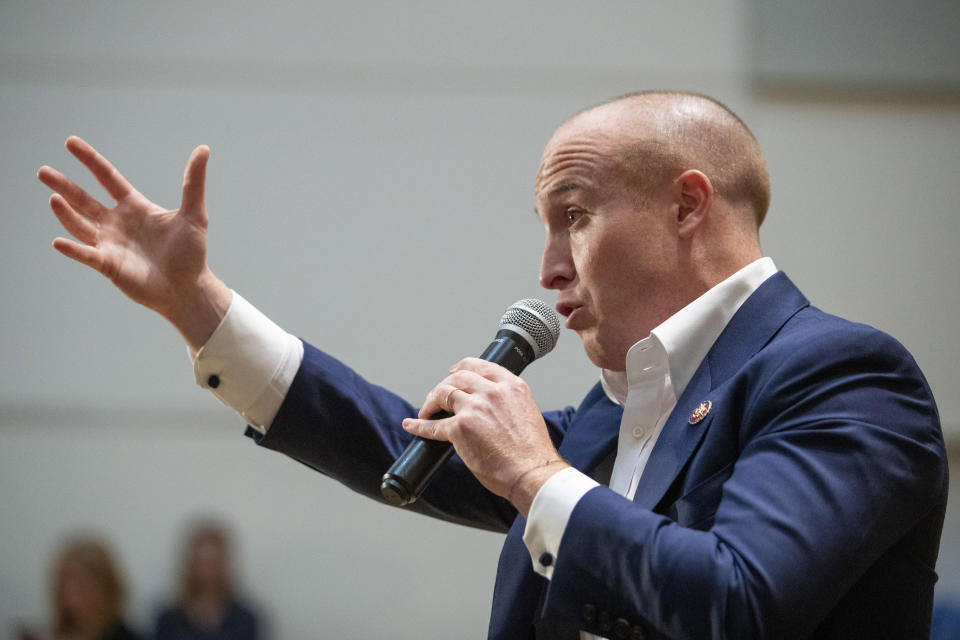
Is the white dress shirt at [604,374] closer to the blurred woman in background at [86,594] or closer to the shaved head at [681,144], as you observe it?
the shaved head at [681,144]

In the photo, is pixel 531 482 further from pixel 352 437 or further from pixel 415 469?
pixel 352 437

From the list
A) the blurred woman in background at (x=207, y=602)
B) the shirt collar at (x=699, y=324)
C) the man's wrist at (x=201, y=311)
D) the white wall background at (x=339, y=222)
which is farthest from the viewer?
the white wall background at (x=339, y=222)

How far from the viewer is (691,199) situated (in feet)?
4.75

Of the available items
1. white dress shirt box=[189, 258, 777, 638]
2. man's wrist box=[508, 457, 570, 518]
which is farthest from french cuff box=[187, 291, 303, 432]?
man's wrist box=[508, 457, 570, 518]

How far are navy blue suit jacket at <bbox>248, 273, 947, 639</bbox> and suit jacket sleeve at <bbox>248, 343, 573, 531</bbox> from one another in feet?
1.06

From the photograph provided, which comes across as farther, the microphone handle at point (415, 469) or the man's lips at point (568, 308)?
the man's lips at point (568, 308)

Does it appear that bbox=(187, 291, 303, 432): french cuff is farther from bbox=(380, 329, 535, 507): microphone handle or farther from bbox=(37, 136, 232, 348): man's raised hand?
bbox=(380, 329, 535, 507): microphone handle

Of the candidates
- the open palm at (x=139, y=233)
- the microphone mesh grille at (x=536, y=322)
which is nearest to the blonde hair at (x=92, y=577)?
the open palm at (x=139, y=233)

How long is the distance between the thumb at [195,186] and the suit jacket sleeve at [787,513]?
86cm

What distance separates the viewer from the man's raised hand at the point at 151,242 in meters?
1.51

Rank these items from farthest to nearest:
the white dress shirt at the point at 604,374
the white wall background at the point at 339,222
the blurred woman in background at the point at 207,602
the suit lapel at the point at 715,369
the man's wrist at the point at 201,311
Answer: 1. the white wall background at the point at 339,222
2. the blurred woman in background at the point at 207,602
3. the man's wrist at the point at 201,311
4. the suit lapel at the point at 715,369
5. the white dress shirt at the point at 604,374

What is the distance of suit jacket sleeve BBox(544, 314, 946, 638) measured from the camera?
3.14ft

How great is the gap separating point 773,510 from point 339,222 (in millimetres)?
2815

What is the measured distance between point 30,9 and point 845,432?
378 centimetres
